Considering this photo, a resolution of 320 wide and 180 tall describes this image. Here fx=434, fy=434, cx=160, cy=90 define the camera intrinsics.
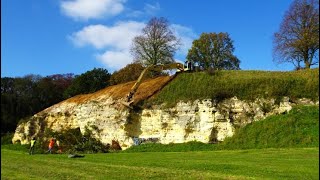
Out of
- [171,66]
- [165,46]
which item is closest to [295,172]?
[171,66]

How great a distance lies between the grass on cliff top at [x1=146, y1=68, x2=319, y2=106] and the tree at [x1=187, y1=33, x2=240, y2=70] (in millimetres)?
29515

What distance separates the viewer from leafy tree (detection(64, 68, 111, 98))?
71.1m

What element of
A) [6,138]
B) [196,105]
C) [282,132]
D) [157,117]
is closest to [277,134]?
[282,132]

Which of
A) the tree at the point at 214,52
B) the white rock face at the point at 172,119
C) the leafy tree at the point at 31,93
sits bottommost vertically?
the white rock face at the point at 172,119

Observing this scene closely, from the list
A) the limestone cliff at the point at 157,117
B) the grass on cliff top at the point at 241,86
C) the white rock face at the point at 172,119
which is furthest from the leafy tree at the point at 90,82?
the grass on cliff top at the point at 241,86

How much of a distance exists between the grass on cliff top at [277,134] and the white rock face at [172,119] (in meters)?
1.48

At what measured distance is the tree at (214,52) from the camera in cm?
7250

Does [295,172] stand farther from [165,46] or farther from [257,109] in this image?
[165,46]

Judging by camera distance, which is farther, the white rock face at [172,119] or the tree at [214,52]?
the tree at [214,52]

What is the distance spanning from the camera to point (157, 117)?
41.5 m

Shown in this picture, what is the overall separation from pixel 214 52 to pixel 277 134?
41.5 metres

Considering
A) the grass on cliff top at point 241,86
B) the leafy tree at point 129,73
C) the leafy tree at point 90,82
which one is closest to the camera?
the grass on cliff top at point 241,86

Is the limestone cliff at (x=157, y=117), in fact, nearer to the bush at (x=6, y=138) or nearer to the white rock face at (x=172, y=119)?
the white rock face at (x=172, y=119)

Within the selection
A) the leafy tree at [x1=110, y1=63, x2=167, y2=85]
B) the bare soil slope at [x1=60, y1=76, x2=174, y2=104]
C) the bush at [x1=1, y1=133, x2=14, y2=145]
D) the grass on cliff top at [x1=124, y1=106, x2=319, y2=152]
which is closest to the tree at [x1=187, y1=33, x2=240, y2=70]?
the leafy tree at [x1=110, y1=63, x2=167, y2=85]
